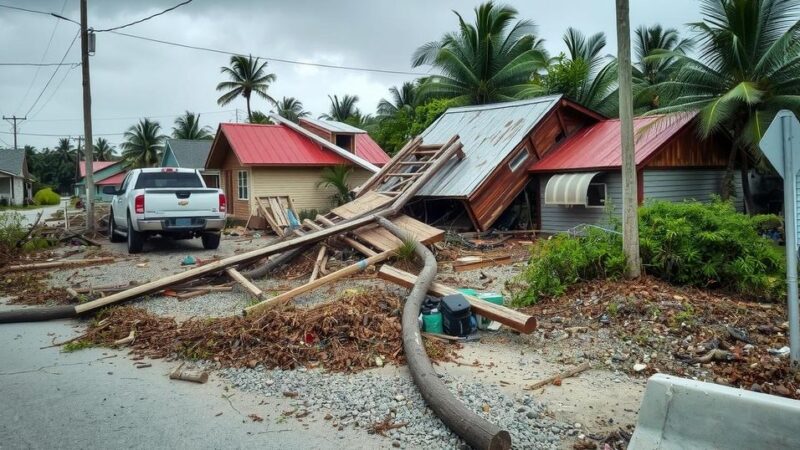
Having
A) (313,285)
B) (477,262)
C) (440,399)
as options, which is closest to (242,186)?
(477,262)

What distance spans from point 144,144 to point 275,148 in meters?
41.5

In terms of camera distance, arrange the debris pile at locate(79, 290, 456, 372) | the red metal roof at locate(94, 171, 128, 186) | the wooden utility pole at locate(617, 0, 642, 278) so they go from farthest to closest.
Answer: the red metal roof at locate(94, 171, 128, 186) → the wooden utility pole at locate(617, 0, 642, 278) → the debris pile at locate(79, 290, 456, 372)

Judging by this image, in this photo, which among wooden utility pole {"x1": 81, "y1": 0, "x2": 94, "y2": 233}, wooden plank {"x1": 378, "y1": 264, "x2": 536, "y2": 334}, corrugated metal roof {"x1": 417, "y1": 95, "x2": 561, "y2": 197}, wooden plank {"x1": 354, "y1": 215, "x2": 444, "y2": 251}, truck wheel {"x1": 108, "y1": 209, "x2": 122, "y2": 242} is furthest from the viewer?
wooden utility pole {"x1": 81, "y1": 0, "x2": 94, "y2": 233}

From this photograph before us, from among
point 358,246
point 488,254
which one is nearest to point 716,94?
point 488,254

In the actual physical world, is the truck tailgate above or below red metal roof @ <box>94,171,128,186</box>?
below

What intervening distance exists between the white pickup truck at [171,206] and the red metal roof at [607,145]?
30.2 ft

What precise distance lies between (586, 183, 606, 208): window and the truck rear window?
10566mm

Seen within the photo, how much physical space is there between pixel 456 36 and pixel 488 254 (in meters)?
18.5

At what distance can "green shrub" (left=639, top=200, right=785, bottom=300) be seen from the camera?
8102mm

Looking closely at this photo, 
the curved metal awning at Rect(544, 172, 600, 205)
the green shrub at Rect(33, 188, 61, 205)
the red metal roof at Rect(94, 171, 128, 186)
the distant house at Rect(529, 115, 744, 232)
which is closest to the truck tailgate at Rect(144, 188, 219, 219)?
the curved metal awning at Rect(544, 172, 600, 205)

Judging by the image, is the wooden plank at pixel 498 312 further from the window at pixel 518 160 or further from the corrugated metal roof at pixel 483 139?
the window at pixel 518 160

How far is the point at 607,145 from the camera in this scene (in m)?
16.8

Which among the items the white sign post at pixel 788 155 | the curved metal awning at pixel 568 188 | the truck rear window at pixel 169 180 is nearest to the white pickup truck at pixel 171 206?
the truck rear window at pixel 169 180

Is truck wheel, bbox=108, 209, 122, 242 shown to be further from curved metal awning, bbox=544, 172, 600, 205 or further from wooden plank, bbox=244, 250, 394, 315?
curved metal awning, bbox=544, 172, 600, 205
